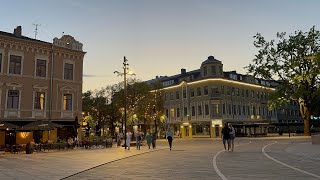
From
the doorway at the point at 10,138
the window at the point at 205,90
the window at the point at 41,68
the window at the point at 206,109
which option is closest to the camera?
the doorway at the point at 10,138

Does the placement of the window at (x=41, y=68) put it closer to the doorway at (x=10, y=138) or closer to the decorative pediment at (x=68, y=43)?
the decorative pediment at (x=68, y=43)

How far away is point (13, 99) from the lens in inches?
1235

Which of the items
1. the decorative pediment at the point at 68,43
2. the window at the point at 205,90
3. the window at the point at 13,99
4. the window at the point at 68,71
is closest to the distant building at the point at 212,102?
the window at the point at 205,90

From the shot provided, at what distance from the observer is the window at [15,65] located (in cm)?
3144

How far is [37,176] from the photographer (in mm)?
12000

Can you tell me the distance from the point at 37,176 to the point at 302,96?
1668 inches

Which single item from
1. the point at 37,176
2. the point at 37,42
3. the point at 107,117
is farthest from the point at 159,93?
the point at 37,176

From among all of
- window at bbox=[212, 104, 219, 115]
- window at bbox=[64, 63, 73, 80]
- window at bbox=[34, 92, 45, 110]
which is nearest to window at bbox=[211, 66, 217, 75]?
window at bbox=[212, 104, 219, 115]

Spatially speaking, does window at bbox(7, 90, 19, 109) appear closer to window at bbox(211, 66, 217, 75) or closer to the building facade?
the building facade

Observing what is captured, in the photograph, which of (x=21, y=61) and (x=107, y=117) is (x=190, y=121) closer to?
(x=107, y=117)

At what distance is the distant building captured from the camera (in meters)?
61.3

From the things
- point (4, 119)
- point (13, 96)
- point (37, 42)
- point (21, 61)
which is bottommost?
point (4, 119)

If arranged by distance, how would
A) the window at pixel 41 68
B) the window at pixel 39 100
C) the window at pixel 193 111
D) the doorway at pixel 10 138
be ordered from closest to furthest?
1. the doorway at pixel 10 138
2. the window at pixel 39 100
3. the window at pixel 41 68
4. the window at pixel 193 111

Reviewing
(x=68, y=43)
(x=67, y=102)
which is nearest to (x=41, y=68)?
(x=68, y=43)
